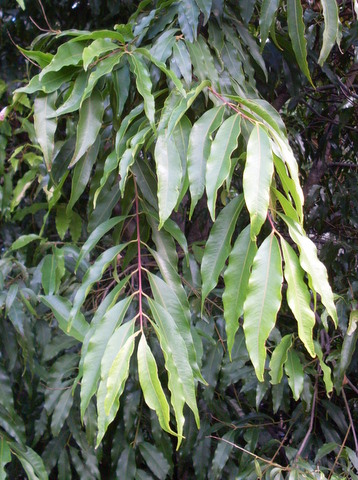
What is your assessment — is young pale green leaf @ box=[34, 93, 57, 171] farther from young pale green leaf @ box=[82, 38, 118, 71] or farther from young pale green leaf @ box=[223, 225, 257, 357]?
young pale green leaf @ box=[223, 225, 257, 357]

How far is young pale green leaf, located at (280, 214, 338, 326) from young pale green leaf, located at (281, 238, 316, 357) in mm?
10

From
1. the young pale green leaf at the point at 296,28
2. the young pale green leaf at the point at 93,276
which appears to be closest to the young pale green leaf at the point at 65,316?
the young pale green leaf at the point at 93,276

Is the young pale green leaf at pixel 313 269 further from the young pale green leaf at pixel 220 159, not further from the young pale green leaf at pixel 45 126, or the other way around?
the young pale green leaf at pixel 45 126

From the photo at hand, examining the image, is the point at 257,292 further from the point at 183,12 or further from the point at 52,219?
the point at 52,219

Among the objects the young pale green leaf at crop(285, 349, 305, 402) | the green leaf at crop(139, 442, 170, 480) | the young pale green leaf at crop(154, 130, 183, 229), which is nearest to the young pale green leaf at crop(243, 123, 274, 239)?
the young pale green leaf at crop(154, 130, 183, 229)

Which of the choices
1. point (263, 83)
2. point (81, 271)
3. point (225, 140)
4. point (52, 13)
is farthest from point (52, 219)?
point (225, 140)

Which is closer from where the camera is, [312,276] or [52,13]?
[312,276]

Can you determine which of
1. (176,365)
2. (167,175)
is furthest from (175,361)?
(167,175)

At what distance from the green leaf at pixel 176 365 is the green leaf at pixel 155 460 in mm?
625

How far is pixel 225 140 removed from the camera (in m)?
0.60

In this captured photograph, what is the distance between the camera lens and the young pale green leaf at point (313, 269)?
568 mm

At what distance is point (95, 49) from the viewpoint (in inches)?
27.4

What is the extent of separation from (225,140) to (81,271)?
73 centimetres

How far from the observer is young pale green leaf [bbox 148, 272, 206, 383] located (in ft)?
2.19
